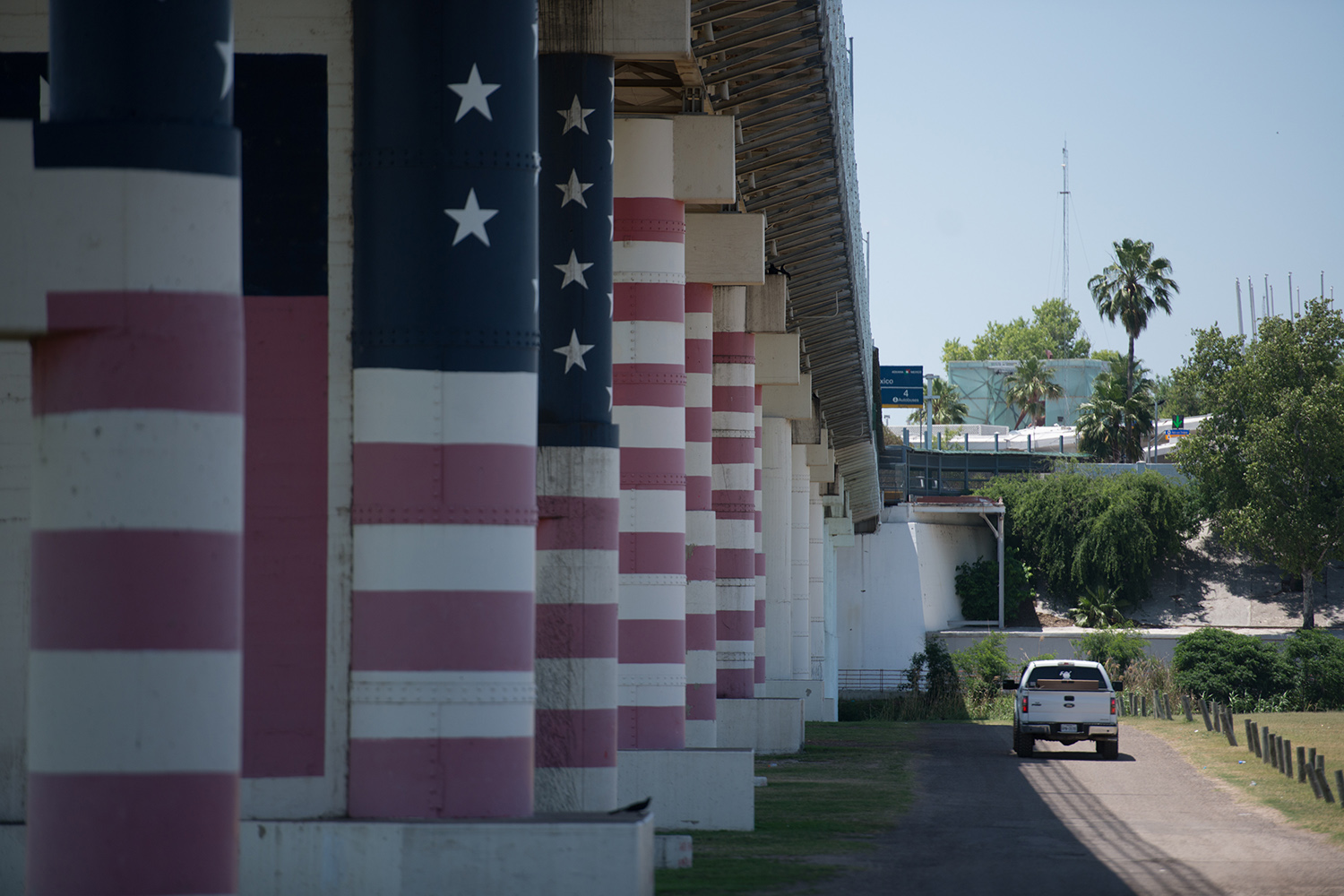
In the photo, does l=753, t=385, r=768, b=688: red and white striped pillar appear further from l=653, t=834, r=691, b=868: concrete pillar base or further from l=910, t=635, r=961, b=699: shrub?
l=910, t=635, r=961, b=699: shrub

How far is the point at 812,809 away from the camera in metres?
20.8

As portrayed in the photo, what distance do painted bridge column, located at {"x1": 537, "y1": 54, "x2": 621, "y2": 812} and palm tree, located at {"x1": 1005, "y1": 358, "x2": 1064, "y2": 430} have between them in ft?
391

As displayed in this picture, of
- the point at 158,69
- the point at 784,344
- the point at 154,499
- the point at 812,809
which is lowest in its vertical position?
the point at 812,809

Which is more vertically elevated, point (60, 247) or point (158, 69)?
point (158, 69)

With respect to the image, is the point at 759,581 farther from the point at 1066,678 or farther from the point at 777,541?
the point at 1066,678

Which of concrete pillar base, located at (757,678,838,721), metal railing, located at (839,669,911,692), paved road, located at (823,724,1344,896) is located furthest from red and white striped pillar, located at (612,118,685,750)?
metal railing, located at (839,669,911,692)

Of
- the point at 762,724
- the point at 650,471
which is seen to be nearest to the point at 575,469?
the point at 650,471

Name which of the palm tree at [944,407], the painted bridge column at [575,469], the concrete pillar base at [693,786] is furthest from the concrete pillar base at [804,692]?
the palm tree at [944,407]

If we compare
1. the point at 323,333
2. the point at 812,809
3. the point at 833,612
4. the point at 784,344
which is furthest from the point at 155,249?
the point at 833,612

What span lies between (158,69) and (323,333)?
3499 millimetres

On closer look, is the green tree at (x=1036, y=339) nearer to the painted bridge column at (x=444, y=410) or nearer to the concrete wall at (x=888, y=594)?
the concrete wall at (x=888, y=594)

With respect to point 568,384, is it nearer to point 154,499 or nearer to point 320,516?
point 320,516

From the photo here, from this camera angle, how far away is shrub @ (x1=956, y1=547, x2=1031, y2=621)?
8094cm

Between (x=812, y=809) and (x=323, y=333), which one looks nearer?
(x=323, y=333)
